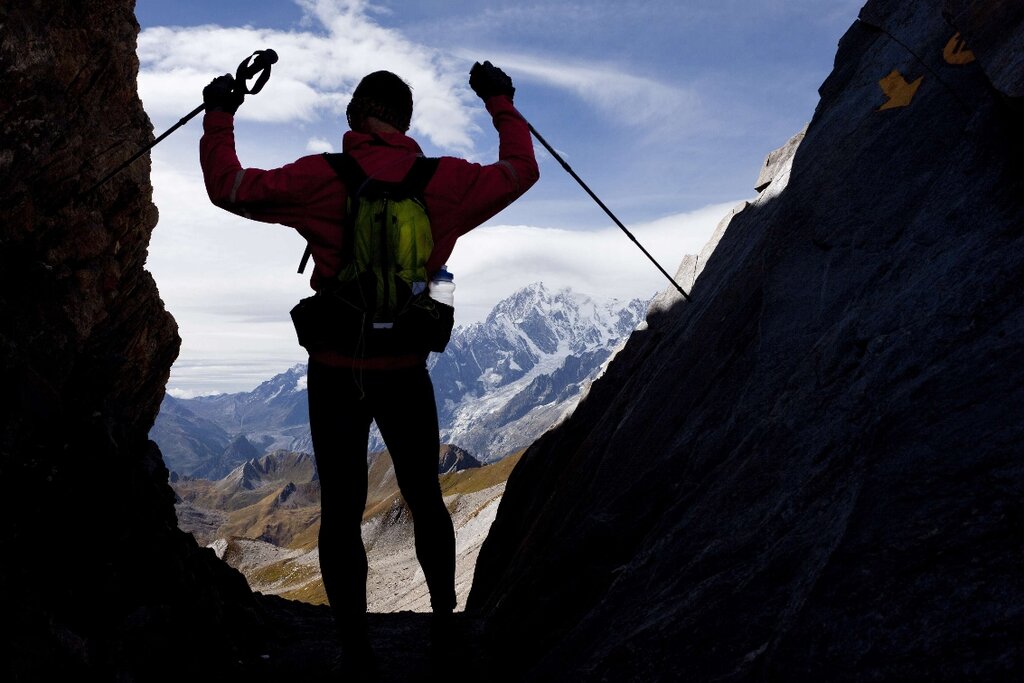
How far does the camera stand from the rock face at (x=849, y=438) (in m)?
4.71

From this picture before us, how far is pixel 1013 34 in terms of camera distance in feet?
21.9

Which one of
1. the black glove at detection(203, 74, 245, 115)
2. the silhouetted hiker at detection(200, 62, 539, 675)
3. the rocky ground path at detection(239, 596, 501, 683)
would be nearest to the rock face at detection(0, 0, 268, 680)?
the rocky ground path at detection(239, 596, 501, 683)

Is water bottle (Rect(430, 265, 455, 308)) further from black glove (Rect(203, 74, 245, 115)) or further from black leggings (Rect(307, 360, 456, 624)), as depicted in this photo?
black glove (Rect(203, 74, 245, 115))

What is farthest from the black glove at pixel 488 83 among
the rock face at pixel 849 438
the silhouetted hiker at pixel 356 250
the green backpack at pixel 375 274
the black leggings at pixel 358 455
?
the rock face at pixel 849 438

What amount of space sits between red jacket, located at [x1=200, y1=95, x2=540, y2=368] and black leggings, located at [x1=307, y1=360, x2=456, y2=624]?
0.86 ft

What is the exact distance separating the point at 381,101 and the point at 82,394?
370 inches

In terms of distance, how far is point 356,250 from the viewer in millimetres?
6273

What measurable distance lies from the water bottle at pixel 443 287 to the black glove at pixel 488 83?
6.88 ft

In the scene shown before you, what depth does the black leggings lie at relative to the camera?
6.55 meters

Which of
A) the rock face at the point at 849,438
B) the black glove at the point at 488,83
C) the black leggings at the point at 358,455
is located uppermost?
the black glove at the point at 488,83

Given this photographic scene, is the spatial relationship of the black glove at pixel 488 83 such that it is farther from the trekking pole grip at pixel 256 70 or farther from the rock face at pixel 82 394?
the rock face at pixel 82 394

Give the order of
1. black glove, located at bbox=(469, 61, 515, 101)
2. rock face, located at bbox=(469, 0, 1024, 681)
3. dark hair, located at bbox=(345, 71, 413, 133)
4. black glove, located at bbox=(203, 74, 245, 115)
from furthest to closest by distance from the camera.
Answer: black glove, located at bbox=(469, 61, 515, 101) < dark hair, located at bbox=(345, 71, 413, 133) < black glove, located at bbox=(203, 74, 245, 115) < rock face, located at bbox=(469, 0, 1024, 681)

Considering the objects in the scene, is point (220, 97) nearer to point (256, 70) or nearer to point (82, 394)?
point (256, 70)

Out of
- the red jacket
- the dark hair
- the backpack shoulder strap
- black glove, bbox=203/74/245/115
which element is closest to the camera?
the red jacket
